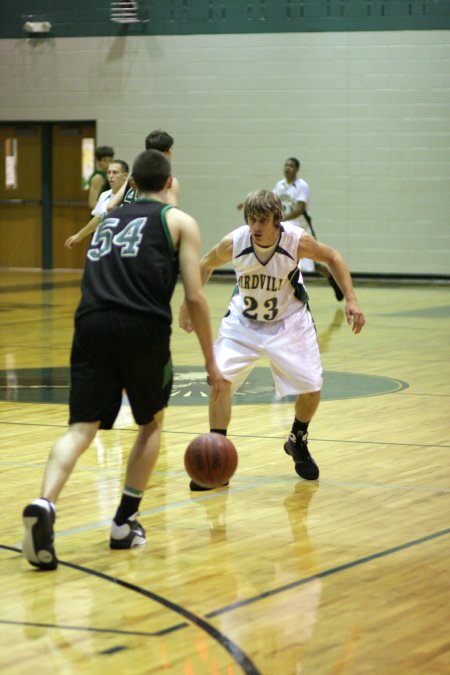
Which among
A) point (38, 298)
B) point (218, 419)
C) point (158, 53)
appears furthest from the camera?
point (158, 53)

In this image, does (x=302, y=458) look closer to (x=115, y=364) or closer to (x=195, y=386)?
(x=115, y=364)

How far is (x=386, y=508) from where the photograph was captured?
6.08 metres

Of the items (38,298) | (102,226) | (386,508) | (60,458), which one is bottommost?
(38,298)

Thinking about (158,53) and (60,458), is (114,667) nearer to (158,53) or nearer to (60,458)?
(60,458)

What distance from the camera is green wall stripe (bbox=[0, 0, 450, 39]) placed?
20.8 metres

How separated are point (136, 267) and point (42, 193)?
63.5 feet

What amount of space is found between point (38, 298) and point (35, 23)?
23.3ft

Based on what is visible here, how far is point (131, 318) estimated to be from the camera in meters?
5.05

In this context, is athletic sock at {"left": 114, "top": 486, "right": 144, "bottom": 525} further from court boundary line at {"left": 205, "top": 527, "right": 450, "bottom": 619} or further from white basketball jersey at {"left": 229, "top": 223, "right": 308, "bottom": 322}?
white basketball jersey at {"left": 229, "top": 223, "right": 308, "bottom": 322}

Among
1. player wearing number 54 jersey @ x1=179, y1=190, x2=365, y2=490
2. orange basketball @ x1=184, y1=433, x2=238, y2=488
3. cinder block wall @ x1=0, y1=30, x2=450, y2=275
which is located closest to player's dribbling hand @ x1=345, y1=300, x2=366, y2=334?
player wearing number 54 jersey @ x1=179, y1=190, x2=365, y2=490

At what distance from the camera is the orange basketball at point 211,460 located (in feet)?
18.4

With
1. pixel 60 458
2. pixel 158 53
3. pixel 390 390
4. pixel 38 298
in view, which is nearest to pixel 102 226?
pixel 60 458

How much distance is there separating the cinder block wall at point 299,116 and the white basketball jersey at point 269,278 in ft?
47.9

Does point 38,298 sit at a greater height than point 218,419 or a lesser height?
lesser
